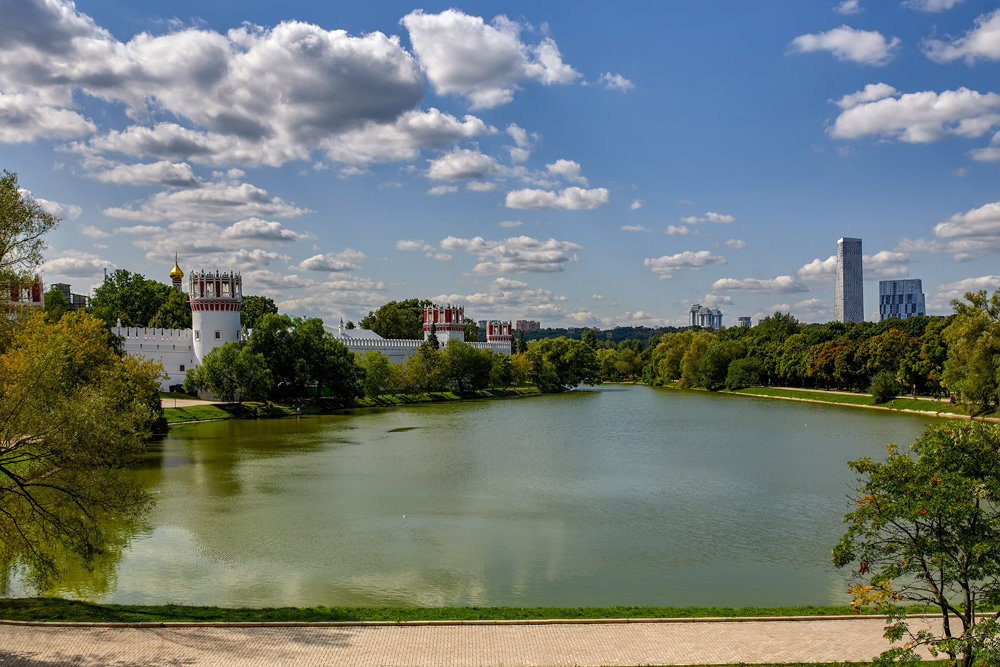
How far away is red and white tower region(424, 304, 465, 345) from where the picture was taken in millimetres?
73875

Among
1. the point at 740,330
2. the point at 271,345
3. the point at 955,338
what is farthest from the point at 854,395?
the point at 271,345

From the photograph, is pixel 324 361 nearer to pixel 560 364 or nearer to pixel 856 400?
pixel 560 364

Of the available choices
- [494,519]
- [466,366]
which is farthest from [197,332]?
[494,519]

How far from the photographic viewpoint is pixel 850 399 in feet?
161

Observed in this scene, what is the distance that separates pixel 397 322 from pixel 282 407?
42478 mm

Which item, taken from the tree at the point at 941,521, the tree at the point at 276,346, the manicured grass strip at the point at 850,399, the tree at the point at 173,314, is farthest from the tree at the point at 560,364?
the tree at the point at 941,521

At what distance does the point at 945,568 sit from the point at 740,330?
80.6 metres

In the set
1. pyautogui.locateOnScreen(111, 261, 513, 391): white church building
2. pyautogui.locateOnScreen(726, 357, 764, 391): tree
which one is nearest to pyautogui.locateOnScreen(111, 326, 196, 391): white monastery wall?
pyautogui.locateOnScreen(111, 261, 513, 391): white church building

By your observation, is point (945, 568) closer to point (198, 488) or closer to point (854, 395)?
point (198, 488)

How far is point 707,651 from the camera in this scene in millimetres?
8016

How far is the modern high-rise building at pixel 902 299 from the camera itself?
599 ft

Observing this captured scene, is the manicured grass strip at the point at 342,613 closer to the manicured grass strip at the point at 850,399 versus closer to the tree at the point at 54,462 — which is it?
the tree at the point at 54,462

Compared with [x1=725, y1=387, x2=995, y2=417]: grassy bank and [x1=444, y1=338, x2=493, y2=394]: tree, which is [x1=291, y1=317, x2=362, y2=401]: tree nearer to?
[x1=444, y1=338, x2=493, y2=394]: tree

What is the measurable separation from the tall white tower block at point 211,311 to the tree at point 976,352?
4201 cm
